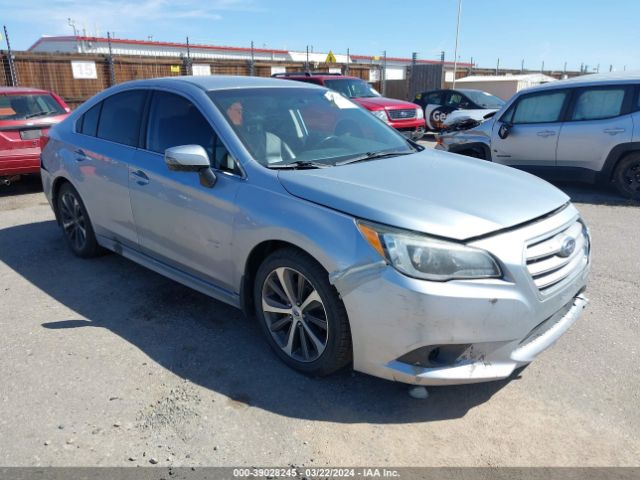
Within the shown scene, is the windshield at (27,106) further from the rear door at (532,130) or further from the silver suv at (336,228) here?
the rear door at (532,130)

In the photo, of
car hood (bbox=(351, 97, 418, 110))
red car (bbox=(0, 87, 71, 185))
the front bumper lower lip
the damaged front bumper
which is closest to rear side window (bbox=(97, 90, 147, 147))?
the damaged front bumper

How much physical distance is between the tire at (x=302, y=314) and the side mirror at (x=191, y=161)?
701 mm

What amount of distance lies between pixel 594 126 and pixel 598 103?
1.21 feet

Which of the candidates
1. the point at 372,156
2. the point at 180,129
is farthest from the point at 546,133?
the point at 180,129

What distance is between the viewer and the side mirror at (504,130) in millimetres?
8109

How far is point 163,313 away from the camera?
4023 mm

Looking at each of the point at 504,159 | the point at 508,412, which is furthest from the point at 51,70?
the point at 508,412

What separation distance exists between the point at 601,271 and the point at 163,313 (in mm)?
3833

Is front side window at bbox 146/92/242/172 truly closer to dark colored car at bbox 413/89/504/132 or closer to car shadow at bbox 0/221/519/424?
car shadow at bbox 0/221/519/424

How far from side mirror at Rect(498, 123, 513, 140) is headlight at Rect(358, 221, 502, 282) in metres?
6.18

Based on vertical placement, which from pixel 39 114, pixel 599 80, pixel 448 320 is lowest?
pixel 448 320

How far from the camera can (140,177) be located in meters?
3.96

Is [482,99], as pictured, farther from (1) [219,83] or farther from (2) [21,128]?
(1) [219,83]

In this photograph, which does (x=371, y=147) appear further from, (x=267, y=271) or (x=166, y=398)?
(x=166, y=398)
